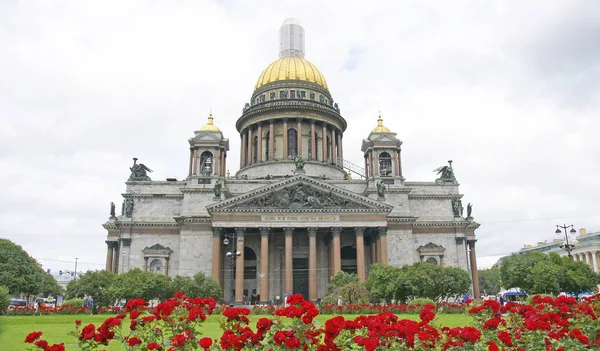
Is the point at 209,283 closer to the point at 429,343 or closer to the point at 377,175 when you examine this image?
the point at 377,175

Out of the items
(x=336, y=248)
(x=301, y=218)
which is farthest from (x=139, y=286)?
(x=336, y=248)

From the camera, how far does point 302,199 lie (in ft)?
160

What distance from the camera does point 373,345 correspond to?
7.20m

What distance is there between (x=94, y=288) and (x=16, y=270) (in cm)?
1985

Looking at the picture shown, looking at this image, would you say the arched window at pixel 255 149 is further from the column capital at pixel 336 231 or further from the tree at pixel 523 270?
the tree at pixel 523 270

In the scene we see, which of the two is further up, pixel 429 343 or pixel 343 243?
pixel 343 243

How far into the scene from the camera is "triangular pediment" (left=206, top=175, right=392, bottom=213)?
48.1m

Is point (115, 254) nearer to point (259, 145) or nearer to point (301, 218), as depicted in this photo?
point (259, 145)

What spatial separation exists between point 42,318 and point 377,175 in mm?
37259

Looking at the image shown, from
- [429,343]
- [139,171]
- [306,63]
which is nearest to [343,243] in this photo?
[139,171]

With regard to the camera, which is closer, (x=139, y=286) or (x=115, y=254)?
(x=139, y=286)

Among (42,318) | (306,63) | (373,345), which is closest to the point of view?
(373,345)

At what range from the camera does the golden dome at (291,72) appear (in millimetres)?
68875

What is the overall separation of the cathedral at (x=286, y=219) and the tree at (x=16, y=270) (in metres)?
8.02
